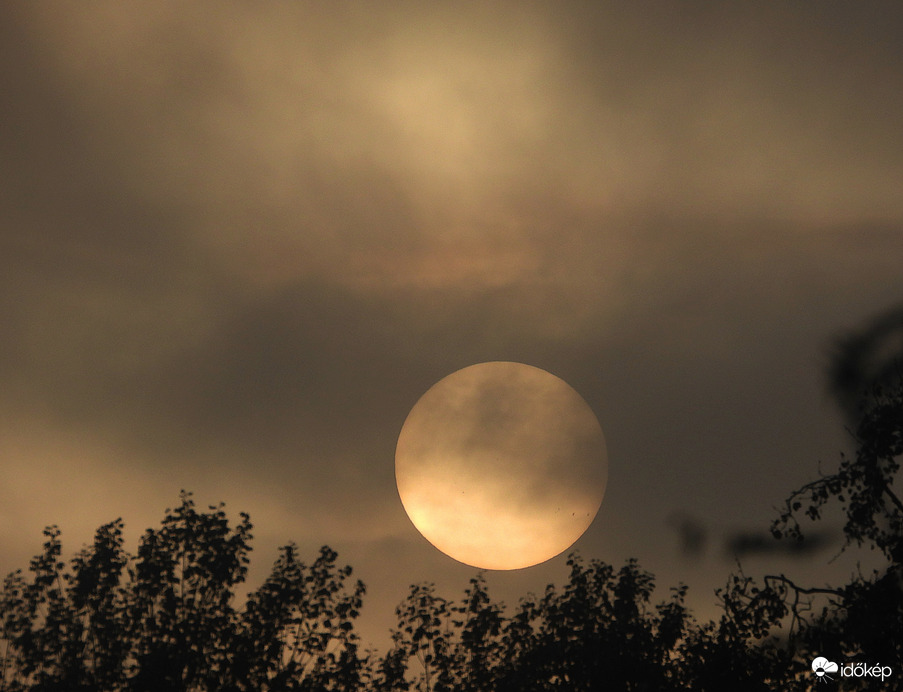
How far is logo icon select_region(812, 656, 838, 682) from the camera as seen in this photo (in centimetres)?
2169

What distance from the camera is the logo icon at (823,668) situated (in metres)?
21.7

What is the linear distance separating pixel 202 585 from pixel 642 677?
17.1 m

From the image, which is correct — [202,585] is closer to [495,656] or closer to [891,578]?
[495,656]

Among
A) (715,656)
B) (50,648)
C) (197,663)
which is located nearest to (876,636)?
(715,656)

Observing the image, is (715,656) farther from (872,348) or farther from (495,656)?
(495,656)

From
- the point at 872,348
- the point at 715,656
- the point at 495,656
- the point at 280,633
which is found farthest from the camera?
the point at 495,656

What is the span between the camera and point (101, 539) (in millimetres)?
35938

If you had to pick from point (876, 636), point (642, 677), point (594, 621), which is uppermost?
point (594, 621)

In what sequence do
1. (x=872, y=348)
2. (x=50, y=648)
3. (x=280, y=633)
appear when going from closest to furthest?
(x=872, y=348)
(x=50, y=648)
(x=280, y=633)

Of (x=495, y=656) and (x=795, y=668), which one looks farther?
(x=495, y=656)

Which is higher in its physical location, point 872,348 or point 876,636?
point 872,348

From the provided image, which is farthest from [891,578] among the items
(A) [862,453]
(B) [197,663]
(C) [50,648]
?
(C) [50,648]

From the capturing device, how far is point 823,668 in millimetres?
21859

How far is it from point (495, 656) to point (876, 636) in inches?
810
